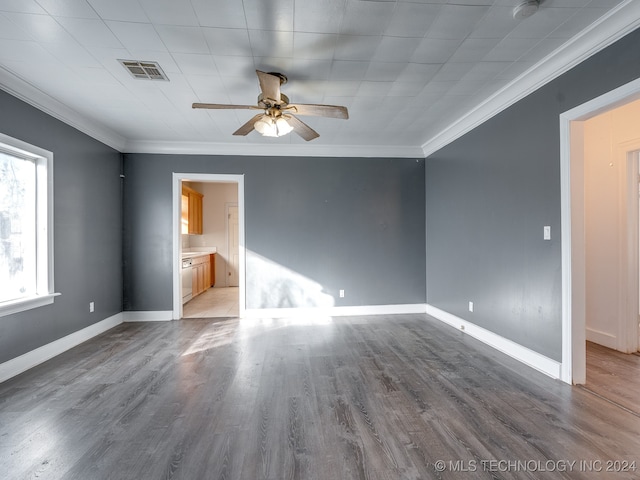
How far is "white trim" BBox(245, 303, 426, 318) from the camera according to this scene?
4895mm

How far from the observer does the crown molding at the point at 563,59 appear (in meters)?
2.01

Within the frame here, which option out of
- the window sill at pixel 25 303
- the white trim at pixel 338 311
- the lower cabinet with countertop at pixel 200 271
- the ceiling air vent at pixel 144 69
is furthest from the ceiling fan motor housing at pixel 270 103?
the lower cabinet with countertop at pixel 200 271

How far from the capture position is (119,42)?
233cm

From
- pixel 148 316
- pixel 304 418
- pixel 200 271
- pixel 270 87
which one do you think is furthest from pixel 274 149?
pixel 304 418

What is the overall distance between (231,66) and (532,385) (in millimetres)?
3685

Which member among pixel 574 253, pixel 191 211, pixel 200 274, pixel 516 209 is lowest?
pixel 200 274

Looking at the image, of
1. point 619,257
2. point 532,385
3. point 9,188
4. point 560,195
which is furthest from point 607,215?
point 9,188

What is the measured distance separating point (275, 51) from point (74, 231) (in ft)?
10.4

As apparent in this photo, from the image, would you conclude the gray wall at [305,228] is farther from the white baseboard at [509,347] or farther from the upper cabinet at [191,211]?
the upper cabinet at [191,211]

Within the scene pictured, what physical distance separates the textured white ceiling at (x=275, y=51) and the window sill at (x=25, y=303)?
1922 mm

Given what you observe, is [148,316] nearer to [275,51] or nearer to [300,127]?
Answer: [300,127]

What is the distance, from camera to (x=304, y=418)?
208cm

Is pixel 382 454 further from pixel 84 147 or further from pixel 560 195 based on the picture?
pixel 84 147

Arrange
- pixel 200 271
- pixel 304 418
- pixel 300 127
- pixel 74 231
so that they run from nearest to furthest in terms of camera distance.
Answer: pixel 304 418
pixel 300 127
pixel 74 231
pixel 200 271
